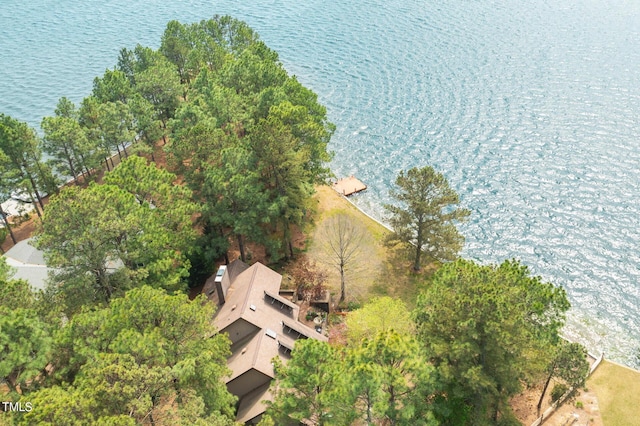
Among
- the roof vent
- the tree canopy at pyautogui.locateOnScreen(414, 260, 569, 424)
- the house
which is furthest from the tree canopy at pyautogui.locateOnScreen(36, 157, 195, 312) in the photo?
the tree canopy at pyautogui.locateOnScreen(414, 260, 569, 424)

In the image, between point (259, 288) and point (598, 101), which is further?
point (598, 101)

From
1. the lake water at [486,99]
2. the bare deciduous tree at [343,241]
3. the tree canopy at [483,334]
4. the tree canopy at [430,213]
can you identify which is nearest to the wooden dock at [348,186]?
the lake water at [486,99]

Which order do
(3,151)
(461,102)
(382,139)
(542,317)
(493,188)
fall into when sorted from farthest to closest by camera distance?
(461,102) < (382,139) < (493,188) < (3,151) < (542,317)

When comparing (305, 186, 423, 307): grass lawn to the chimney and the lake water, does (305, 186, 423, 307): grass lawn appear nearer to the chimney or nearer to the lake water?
the lake water

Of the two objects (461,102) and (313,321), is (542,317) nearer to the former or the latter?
(313,321)

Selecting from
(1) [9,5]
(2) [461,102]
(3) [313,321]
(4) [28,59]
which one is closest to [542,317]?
(3) [313,321]

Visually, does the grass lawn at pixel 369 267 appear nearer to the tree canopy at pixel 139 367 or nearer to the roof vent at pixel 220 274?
the roof vent at pixel 220 274

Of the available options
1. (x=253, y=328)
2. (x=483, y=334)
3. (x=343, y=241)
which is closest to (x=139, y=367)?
(x=253, y=328)
